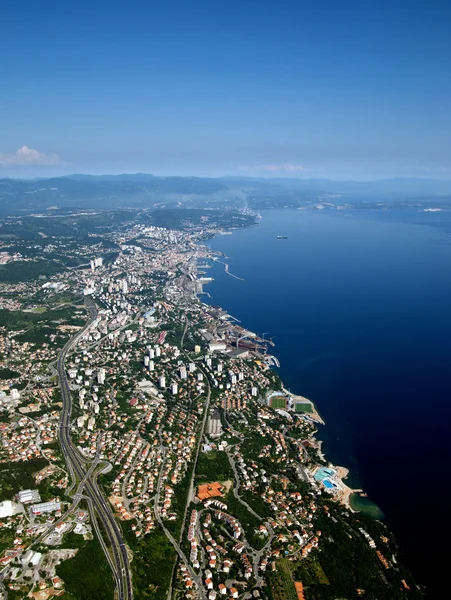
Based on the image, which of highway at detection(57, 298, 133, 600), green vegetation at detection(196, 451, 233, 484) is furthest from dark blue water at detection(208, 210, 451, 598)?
highway at detection(57, 298, 133, 600)

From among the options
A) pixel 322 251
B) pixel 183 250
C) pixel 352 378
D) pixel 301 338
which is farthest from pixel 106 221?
pixel 352 378

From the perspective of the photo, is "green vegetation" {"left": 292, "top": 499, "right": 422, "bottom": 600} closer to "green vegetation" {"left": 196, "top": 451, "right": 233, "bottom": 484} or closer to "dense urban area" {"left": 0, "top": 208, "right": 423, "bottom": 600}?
"dense urban area" {"left": 0, "top": 208, "right": 423, "bottom": 600}

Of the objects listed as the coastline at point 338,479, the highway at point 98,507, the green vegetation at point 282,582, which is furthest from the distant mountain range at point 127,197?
the green vegetation at point 282,582

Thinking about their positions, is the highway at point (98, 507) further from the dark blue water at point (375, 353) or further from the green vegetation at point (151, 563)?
the dark blue water at point (375, 353)

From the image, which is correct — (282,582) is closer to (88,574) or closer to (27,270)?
(88,574)

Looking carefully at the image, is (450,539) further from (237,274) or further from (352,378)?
(237,274)

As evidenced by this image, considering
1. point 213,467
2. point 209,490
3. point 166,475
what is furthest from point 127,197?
point 209,490
